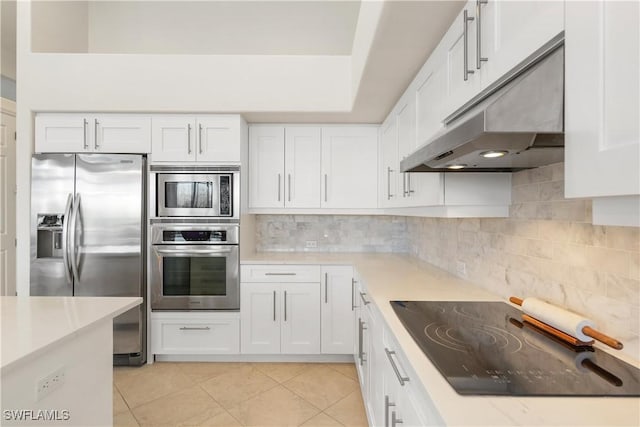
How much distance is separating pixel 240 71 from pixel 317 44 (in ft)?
3.35

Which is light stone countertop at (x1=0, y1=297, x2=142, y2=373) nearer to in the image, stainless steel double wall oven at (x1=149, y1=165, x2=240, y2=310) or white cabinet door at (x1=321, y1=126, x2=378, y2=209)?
stainless steel double wall oven at (x1=149, y1=165, x2=240, y2=310)

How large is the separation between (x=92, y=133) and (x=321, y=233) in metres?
2.18

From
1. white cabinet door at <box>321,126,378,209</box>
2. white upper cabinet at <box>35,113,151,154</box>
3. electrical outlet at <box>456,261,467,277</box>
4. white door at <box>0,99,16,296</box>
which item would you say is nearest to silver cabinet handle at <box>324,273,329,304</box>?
white cabinet door at <box>321,126,378,209</box>

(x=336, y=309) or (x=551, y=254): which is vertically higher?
(x=551, y=254)

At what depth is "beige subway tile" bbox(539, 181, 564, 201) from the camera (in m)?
1.40

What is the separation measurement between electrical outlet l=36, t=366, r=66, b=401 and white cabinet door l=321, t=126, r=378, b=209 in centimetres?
230

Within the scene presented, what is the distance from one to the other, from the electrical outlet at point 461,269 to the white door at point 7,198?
441 centimetres

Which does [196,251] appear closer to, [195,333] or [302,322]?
[195,333]

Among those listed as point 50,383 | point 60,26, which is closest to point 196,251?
point 50,383

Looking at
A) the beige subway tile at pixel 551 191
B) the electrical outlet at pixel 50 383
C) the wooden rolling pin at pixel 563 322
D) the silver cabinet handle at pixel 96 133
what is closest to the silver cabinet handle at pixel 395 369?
the wooden rolling pin at pixel 563 322

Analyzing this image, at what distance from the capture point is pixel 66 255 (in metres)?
2.75

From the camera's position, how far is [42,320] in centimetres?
135

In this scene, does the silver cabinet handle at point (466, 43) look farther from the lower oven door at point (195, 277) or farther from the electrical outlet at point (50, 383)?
the lower oven door at point (195, 277)

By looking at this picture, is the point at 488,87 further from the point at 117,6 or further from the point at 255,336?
the point at 117,6
